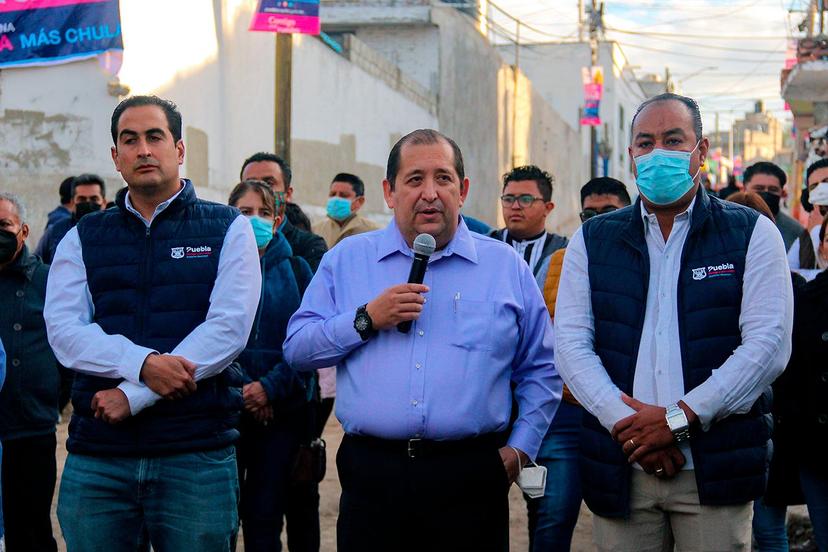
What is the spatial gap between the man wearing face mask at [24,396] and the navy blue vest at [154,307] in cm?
145

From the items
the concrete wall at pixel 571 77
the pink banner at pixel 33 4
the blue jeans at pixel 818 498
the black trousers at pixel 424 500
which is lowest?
the blue jeans at pixel 818 498

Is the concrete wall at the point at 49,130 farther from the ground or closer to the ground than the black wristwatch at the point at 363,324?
farther from the ground

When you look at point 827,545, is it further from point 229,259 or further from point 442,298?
point 229,259

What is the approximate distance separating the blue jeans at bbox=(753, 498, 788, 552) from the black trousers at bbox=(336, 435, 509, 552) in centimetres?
224

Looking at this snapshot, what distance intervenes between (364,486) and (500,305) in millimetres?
778

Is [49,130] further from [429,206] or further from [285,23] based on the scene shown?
[429,206]

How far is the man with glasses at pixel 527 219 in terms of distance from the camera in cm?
614

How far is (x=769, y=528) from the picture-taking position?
5.43 metres

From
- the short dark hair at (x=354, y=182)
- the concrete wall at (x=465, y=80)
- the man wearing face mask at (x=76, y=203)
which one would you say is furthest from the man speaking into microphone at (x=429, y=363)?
the concrete wall at (x=465, y=80)

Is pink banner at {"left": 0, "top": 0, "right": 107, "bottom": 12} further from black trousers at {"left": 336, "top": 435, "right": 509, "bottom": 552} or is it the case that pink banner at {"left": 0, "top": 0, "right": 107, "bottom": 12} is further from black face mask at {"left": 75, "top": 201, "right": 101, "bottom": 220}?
black trousers at {"left": 336, "top": 435, "right": 509, "bottom": 552}

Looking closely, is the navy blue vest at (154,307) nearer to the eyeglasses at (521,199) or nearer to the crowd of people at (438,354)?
the crowd of people at (438,354)

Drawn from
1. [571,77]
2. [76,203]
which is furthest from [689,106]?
[571,77]

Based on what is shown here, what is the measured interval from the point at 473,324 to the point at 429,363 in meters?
0.21

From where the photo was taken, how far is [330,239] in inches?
340
